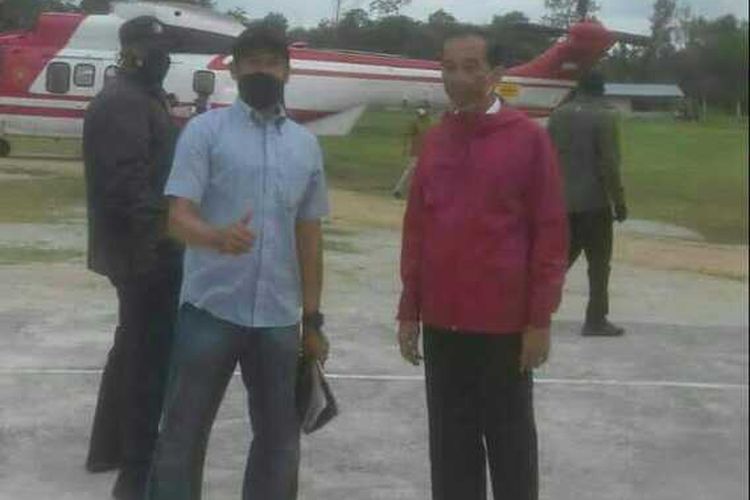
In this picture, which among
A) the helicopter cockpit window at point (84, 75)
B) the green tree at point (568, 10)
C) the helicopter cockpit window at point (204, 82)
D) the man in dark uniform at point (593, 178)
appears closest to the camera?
the green tree at point (568, 10)

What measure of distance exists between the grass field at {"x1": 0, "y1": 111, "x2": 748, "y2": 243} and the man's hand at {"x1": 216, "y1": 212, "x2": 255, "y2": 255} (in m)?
0.93

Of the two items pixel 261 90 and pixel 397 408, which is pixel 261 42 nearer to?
pixel 261 90

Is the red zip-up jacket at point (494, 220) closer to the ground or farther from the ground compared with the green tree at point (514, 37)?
closer to the ground

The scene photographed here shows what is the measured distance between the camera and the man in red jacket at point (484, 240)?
3.54 meters

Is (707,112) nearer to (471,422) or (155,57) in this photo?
(471,422)

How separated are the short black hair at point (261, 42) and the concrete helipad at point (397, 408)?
1.18m

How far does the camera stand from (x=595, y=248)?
282 inches

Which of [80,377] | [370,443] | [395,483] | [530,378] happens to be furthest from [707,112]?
[80,377]

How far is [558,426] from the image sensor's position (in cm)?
545

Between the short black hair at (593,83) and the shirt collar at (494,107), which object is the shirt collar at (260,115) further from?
the short black hair at (593,83)

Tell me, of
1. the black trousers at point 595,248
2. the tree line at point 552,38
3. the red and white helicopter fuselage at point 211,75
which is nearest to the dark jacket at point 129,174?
the red and white helicopter fuselage at point 211,75

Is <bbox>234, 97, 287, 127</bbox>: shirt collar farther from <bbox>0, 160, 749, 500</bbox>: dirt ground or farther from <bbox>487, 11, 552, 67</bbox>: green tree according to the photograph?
<bbox>0, 160, 749, 500</bbox>: dirt ground

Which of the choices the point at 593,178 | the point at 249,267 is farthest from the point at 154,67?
the point at 593,178

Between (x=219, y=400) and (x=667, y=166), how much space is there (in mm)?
1237
